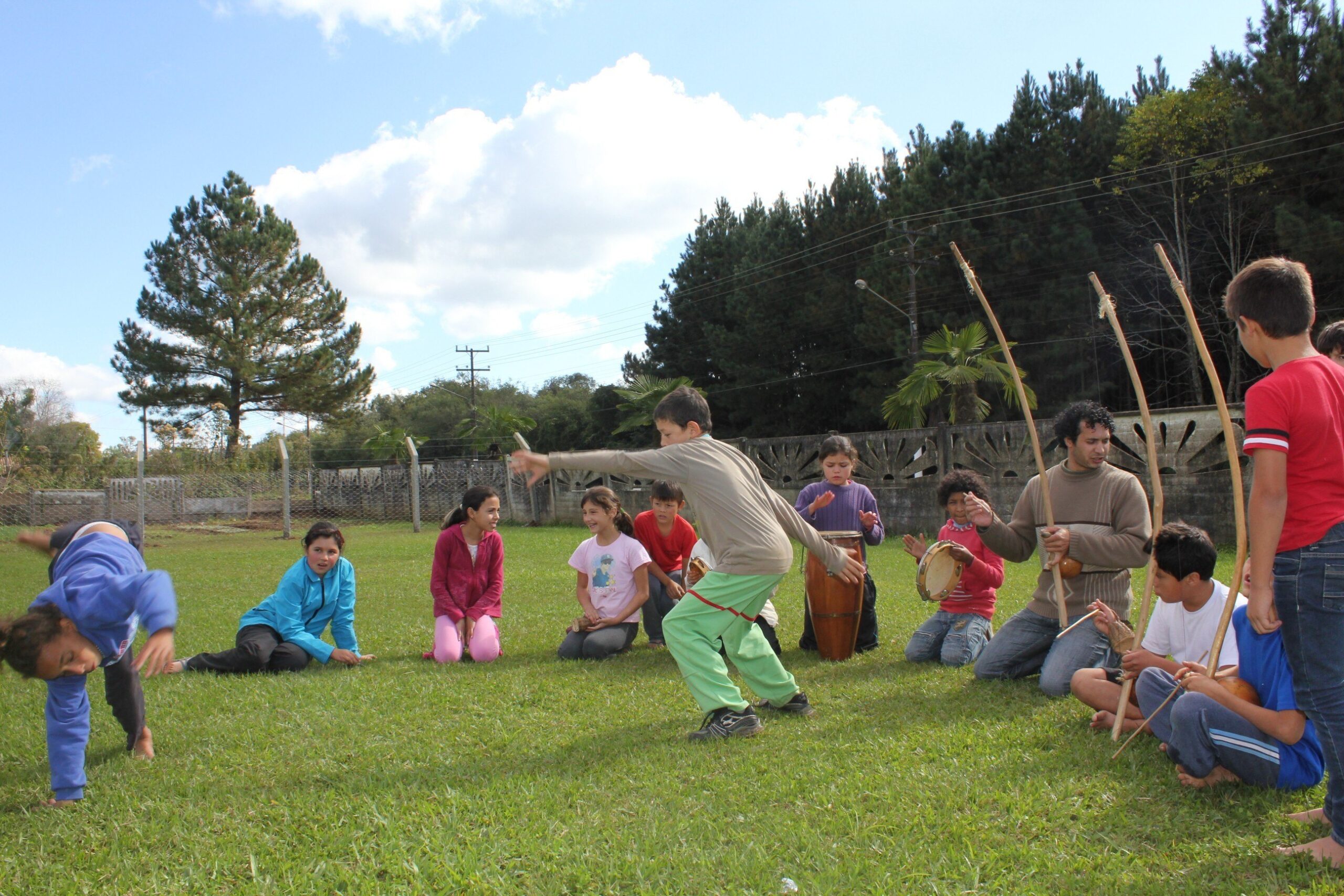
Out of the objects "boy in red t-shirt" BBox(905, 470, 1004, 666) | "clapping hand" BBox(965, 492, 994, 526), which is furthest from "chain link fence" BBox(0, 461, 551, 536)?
"clapping hand" BBox(965, 492, 994, 526)

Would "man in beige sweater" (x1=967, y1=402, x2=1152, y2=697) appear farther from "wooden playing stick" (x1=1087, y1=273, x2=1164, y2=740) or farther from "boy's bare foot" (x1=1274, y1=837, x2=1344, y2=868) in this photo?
"boy's bare foot" (x1=1274, y1=837, x2=1344, y2=868)

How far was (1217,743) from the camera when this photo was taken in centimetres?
335

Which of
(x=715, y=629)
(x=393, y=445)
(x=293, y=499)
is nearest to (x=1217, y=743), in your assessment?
(x=715, y=629)

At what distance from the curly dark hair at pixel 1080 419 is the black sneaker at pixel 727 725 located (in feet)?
8.02

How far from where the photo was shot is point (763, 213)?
38.7 m

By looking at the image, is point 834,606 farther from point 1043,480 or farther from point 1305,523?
point 1305,523

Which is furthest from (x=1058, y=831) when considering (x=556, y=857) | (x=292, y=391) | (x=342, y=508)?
(x=292, y=391)

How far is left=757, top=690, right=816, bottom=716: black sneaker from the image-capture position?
4.92 m

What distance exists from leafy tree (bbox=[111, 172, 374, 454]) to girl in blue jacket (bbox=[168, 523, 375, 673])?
37238mm

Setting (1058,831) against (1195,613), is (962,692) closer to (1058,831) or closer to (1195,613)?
(1195,613)

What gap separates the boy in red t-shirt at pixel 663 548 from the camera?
7223 mm

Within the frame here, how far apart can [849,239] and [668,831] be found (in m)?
29.5

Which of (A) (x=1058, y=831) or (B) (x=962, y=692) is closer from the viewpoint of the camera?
(A) (x=1058, y=831)

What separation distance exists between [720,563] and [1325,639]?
2.57m
